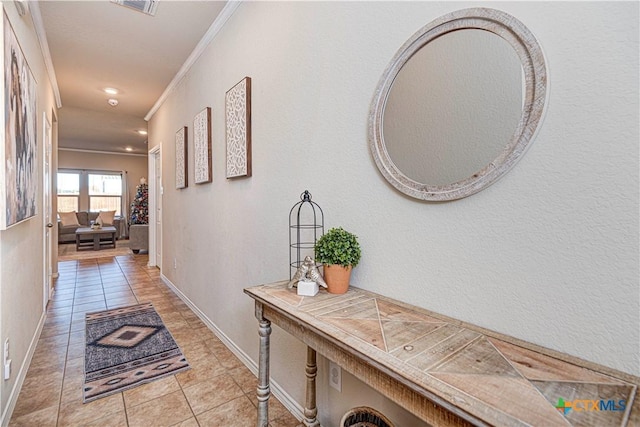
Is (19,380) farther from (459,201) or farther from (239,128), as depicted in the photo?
(459,201)


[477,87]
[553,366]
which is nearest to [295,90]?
[477,87]

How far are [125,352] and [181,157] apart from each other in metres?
2.04

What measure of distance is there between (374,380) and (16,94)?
2.22 meters

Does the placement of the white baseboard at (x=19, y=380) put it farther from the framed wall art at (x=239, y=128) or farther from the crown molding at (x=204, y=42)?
the crown molding at (x=204, y=42)

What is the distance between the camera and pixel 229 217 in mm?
2385

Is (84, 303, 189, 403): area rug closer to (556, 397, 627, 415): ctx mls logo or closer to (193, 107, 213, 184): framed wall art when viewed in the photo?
(193, 107, 213, 184): framed wall art

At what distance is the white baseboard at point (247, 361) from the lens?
A: 1.68 meters

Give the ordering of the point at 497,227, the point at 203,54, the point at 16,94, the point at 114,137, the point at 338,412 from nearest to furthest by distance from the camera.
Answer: the point at 497,227, the point at 338,412, the point at 16,94, the point at 203,54, the point at 114,137

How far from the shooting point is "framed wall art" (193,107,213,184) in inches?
106

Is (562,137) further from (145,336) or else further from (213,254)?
(145,336)

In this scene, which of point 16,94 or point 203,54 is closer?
point 16,94

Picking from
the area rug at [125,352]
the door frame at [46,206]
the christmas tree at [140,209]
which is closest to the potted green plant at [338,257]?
the area rug at [125,352]

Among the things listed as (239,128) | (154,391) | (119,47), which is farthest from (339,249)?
(119,47)

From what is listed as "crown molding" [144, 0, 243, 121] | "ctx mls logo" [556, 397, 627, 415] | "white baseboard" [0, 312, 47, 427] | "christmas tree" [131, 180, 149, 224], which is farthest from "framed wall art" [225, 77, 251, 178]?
"christmas tree" [131, 180, 149, 224]
